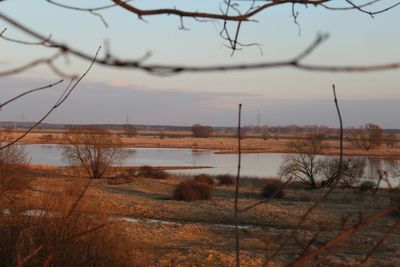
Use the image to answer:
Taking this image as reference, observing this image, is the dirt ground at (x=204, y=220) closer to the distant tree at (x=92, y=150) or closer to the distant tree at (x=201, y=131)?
the distant tree at (x=92, y=150)

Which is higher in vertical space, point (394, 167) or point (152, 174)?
point (394, 167)

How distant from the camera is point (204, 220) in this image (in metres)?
21.1

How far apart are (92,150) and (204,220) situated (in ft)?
68.5

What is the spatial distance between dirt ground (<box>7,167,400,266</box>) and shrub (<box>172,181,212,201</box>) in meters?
0.56

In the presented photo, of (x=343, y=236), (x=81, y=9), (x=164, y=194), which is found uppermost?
(x=81, y=9)

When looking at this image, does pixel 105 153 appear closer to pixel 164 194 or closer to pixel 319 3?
pixel 164 194

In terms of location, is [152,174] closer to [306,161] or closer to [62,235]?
[306,161]

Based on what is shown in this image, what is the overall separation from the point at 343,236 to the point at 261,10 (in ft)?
1.73

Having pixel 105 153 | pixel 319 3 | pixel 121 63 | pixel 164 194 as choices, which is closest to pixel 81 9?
pixel 121 63

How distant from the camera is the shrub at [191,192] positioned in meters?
27.1

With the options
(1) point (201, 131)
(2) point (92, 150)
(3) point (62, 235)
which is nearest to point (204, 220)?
(3) point (62, 235)

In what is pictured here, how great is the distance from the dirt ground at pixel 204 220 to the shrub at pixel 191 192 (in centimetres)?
56

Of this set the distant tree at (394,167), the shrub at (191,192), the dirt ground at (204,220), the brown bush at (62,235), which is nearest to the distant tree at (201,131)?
the dirt ground at (204,220)

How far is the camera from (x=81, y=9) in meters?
1.00
